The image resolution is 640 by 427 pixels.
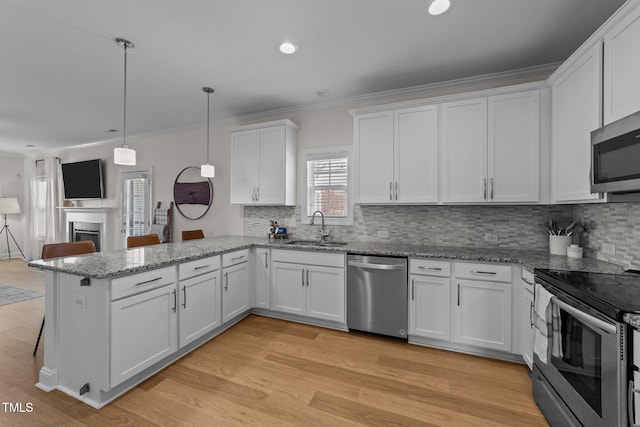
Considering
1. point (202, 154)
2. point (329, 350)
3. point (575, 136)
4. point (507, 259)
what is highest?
point (202, 154)

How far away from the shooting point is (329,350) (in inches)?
103

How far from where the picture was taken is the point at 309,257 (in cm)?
307

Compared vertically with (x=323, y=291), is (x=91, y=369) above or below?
below

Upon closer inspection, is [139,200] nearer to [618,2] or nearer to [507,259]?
[507,259]

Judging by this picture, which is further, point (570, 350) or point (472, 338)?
point (472, 338)

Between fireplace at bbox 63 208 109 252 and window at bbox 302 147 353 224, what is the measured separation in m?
4.46

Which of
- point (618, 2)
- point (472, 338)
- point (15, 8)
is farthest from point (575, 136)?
point (15, 8)

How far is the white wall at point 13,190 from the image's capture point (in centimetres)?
672

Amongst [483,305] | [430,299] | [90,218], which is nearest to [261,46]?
[430,299]

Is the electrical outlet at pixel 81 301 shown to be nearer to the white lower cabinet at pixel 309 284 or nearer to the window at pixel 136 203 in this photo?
the white lower cabinet at pixel 309 284

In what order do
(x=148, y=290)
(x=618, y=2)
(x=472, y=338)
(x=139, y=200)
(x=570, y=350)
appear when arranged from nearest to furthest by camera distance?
(x=570, y=350), (x=618, y=2), (x=148, y=290), (x=472, y=338), (x=139, y=200)

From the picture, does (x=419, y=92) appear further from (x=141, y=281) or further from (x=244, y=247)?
(x=141, y=281)

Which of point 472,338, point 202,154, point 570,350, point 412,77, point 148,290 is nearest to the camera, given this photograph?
point 570,350

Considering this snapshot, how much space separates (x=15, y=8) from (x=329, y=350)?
3.58 metres
